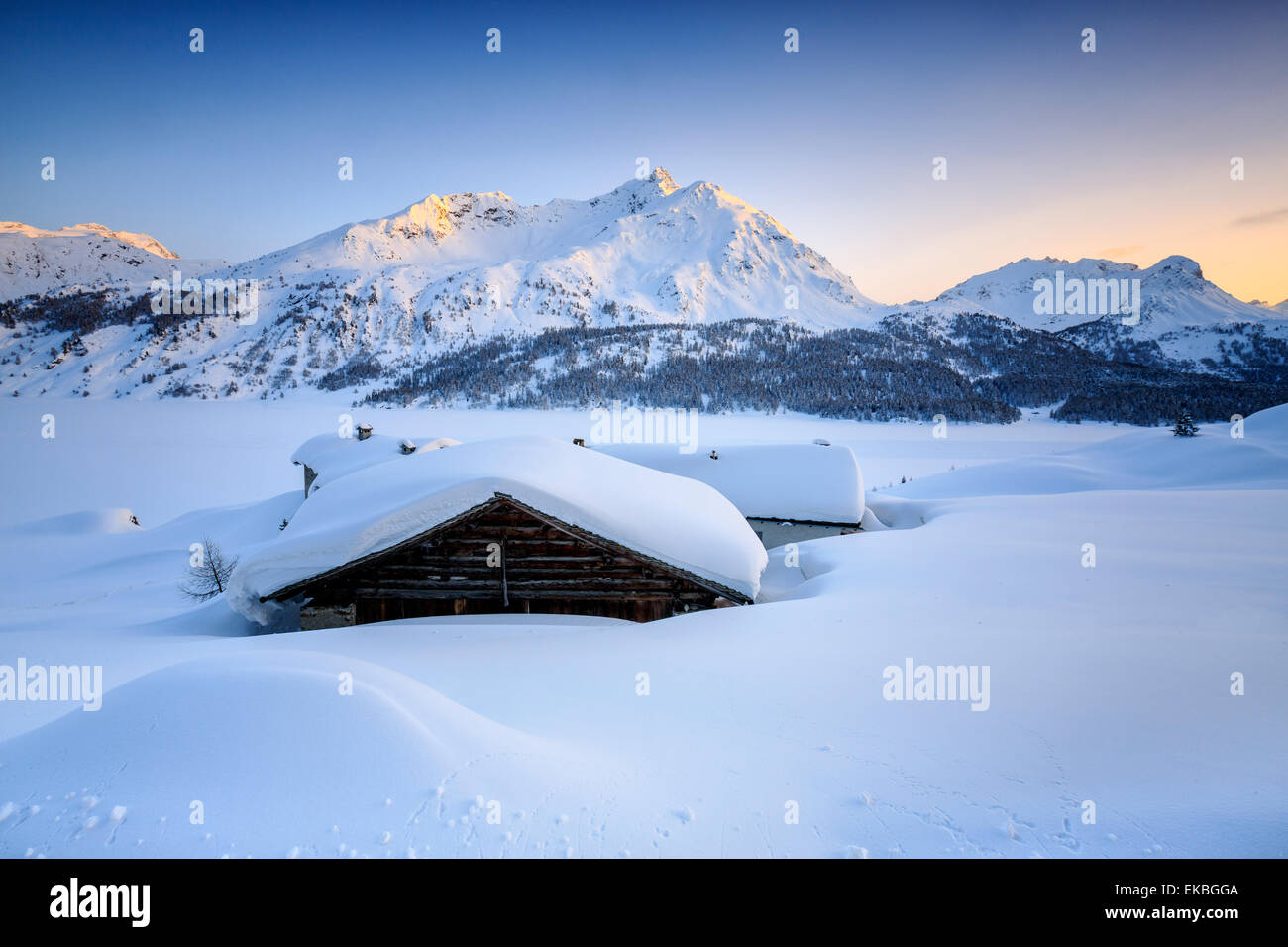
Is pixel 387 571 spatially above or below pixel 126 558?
above

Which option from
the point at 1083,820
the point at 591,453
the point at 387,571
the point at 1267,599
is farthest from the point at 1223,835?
the point at 591,453

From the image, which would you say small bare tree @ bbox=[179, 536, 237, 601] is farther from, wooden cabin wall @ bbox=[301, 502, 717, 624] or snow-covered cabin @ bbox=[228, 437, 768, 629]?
wooden cabin wall @ bbox=[301, 502, 717, 624]

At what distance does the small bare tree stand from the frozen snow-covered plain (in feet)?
24.3

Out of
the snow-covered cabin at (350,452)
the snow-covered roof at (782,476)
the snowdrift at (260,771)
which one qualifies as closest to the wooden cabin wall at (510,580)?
the snowdrift at (260,771)

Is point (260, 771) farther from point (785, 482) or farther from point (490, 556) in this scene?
point (785, 482)

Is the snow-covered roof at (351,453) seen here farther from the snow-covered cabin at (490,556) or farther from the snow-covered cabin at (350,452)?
the snow-covered cabin at (490,556)

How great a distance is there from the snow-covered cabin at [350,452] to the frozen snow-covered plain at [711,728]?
15.3 metres

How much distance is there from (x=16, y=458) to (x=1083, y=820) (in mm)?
84192

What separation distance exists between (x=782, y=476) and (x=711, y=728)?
19.6 metres

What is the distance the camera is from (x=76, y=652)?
8.38 m

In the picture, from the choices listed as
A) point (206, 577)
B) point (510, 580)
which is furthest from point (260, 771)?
point (206, 577)

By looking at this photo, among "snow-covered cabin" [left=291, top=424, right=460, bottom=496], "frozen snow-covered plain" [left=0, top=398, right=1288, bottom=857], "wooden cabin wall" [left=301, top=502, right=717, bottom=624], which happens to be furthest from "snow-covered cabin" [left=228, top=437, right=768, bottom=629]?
"snow-covered cabin" [left=291, top=424, right=460, bottom=496]

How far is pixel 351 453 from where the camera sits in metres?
30.3
